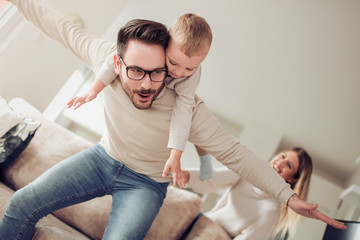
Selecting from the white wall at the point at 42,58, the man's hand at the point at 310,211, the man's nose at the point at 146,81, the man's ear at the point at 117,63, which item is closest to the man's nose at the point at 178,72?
the man's nose at the point at 146,81

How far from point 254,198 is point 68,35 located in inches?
53.1

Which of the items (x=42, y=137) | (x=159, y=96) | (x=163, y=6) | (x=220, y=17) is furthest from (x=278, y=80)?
(x=42, y=137)

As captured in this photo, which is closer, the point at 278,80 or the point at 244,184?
the point at 244,184

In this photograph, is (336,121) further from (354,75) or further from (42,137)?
(42,137)

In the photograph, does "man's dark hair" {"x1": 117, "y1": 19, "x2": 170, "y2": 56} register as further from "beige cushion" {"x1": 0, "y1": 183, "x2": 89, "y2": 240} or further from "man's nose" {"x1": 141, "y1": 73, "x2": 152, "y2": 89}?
"beige cushion" {"x1": 0, "y1": 183, "x2": 89, "y2": 240}

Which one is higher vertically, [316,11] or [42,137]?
[316,11]

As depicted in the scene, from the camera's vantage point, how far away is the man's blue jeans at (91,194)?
1135mm

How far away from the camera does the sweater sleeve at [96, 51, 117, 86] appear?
1185mm

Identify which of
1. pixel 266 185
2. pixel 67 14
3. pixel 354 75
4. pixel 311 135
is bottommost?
pixel 266 185

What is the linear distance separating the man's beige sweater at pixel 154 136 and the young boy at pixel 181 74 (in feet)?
0.25

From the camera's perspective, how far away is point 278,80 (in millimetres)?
2723

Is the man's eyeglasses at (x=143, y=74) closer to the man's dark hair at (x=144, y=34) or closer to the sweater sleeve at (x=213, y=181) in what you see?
the man's dark hair at (x=144, y=34)

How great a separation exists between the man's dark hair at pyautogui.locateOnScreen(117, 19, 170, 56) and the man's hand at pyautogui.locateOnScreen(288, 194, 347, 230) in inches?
30.3

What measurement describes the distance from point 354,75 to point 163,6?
1723 millimetres
